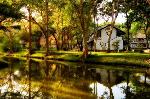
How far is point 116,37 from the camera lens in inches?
4387

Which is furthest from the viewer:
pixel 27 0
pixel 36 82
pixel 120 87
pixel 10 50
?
pixel 10 50

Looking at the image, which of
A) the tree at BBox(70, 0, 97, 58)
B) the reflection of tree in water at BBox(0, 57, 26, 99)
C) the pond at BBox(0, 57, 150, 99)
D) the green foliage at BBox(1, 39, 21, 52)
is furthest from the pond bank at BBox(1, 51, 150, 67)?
the green foliage at BBox(1, 39, 21, 52)

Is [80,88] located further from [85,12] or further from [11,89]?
[85,12]

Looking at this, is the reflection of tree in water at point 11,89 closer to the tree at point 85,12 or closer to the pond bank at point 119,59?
the pond bank at point 119,59

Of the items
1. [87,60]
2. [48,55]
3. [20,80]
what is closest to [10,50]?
[48,55]

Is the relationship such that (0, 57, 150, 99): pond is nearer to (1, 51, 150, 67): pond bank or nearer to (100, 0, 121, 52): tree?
(1, 51, 150, 67): pond bank

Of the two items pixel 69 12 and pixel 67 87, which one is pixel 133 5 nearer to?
pixel 69 12

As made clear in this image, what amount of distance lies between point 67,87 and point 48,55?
4846 cm

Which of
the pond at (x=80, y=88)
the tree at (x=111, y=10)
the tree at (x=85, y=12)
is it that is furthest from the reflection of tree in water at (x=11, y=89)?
the tree at (x=111, y=10)

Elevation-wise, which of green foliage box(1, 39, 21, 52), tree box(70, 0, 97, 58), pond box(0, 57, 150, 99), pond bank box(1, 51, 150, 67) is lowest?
pond box(0, 57, 150, 99)

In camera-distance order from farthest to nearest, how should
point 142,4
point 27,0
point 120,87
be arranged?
point 27,0, point 142,4, point 120,87

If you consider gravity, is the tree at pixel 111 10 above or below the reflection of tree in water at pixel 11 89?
above

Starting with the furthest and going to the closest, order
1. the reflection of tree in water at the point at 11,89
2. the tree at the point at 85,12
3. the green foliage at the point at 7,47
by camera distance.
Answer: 1. the green foliage at the point at 7,47
2. the tree at the point at 85,12
3. the reflection of tree in water at the point at 11,89

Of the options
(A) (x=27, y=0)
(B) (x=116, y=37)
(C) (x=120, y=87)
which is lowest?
(C) (x=120, y=87)
